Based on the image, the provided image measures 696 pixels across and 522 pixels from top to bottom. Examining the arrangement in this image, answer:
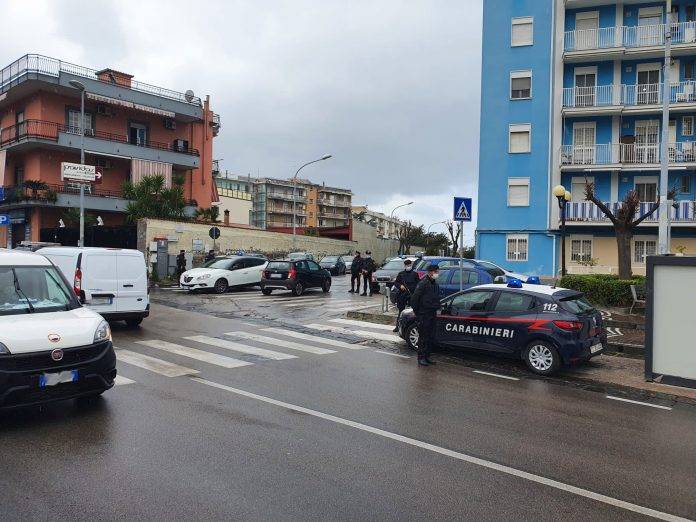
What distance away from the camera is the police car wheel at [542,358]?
9.51m

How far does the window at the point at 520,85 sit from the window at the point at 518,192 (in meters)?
4.72

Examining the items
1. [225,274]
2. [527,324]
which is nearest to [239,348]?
[527,324]

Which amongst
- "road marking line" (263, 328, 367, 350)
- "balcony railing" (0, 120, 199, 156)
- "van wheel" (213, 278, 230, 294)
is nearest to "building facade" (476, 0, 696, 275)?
"van wheel" (213, 278, 230, 294)

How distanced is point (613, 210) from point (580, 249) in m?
2.76

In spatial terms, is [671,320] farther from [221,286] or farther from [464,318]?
[221,286]

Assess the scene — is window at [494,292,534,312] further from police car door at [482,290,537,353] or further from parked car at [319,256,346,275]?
parked car at [319,256,346,275]

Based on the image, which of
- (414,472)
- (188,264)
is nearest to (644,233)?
(188,264)

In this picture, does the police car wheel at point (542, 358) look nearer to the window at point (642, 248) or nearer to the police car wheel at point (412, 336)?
the police car wheel at point (412, 336)

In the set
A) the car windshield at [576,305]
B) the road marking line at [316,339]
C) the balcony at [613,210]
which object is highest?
the balcony at [613,210]

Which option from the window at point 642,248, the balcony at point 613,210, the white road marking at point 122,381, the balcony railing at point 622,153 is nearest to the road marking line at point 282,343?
the white road marking at point 122,381

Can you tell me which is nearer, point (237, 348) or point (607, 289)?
point (237, 348)

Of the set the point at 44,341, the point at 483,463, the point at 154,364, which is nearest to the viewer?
the point at 483,463

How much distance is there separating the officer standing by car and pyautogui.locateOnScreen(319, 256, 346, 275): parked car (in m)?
29.2

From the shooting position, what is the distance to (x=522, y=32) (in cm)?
3228
